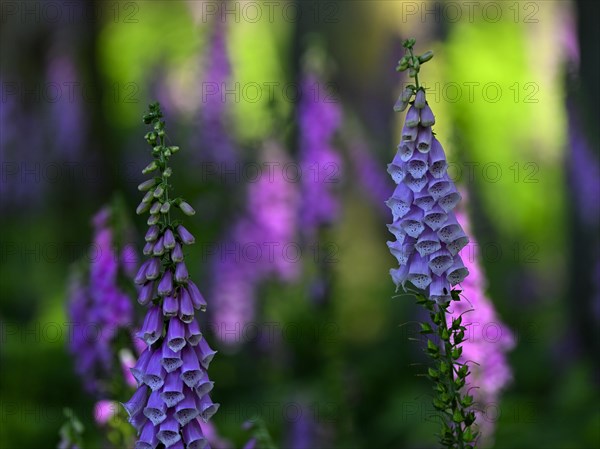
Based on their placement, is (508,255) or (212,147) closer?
(212,147)

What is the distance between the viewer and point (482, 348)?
4.92 m

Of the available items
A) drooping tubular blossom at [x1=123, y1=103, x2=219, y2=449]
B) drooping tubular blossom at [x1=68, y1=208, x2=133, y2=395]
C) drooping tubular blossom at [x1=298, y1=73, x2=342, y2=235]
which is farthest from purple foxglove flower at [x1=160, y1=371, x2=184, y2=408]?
drooping tubular blossom at [x1=298, y1=73, x2=342, y2=235]

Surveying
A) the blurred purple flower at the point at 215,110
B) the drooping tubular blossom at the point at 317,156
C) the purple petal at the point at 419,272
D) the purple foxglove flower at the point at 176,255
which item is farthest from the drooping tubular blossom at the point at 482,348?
the blurred purple flower at the point at 215,110

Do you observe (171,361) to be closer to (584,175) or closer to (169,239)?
(169,239)

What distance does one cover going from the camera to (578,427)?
6070 millimetres

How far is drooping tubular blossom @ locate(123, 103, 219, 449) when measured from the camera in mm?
3043

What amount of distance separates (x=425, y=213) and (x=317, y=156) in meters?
4.21

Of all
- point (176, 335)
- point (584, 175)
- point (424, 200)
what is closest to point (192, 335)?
point (176, 335)

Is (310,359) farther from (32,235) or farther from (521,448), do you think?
(32,235)

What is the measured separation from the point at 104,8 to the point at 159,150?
10530 mm

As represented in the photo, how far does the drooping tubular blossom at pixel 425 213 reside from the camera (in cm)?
303

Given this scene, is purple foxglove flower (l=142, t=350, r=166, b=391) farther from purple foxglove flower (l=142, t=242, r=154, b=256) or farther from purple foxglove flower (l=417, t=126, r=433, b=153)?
purple foxglove flower (l=417, t=126, r=433, b=153)

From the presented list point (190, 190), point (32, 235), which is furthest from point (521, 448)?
point (32, 235)

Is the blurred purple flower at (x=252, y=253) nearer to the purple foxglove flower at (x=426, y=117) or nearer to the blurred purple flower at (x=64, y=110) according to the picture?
the purple foxglove flower at (x=426, y=117)
